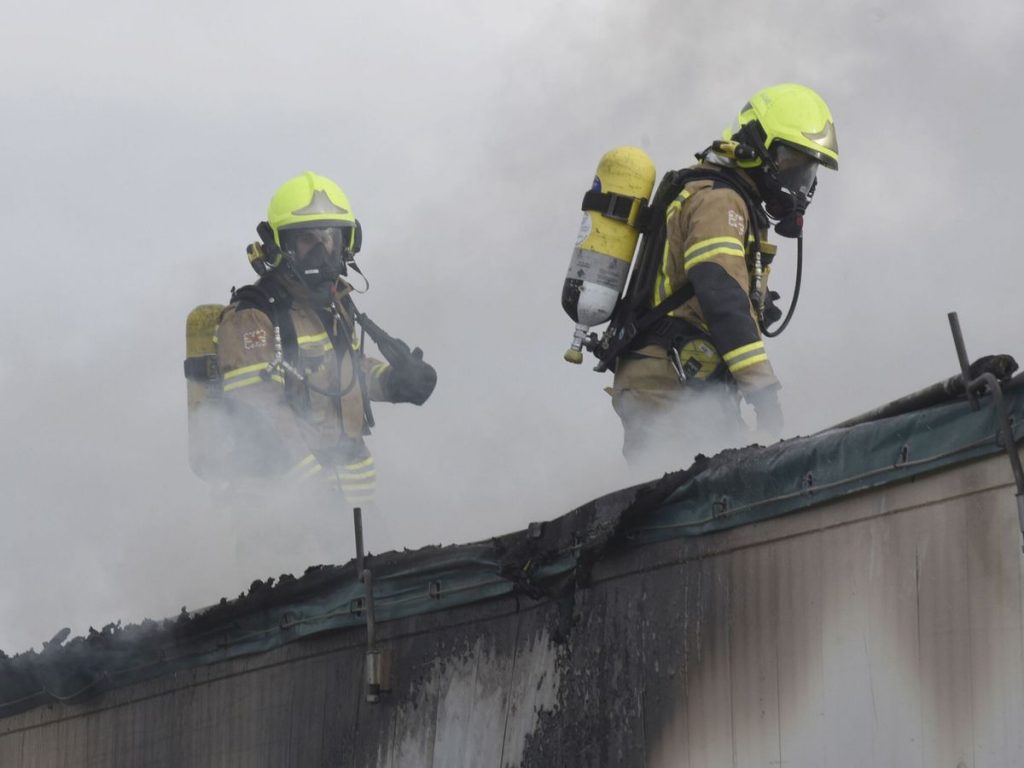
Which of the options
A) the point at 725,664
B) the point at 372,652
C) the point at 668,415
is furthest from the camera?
the point at 668,415

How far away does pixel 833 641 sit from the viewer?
4.12 m

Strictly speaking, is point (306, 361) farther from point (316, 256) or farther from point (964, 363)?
point (964, 363)

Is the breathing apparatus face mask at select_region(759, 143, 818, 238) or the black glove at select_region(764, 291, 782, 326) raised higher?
the breathing apparatus face mask at select_region(759, 143, 818, 238)

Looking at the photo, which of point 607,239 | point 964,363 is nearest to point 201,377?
point 607,239

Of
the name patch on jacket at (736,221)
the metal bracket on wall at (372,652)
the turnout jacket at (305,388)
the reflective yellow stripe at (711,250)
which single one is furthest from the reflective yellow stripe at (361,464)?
the name patch on jacket at (736,221)

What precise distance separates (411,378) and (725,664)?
414 centimetres

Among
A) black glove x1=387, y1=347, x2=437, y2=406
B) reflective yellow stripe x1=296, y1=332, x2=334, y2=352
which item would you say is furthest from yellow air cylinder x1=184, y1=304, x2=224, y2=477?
black glove x1=387, y1=347, x2=437, y2=406

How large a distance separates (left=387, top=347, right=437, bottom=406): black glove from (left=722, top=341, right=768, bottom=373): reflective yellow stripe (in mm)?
2508

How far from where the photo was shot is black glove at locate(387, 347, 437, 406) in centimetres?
845

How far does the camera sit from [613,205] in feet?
22.0

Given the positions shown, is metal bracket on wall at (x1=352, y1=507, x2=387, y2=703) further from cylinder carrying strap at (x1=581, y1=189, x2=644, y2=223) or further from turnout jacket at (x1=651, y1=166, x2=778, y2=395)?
cylinder carrying strap at (x1=581, y1=189, x2=644, y2=223)

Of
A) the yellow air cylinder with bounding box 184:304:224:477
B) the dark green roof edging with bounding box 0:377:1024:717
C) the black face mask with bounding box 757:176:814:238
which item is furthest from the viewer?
the yellow air cylinder with bounding box 184:304:224:477

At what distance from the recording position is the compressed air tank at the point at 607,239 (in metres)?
6.70

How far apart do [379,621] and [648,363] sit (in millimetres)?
1424
